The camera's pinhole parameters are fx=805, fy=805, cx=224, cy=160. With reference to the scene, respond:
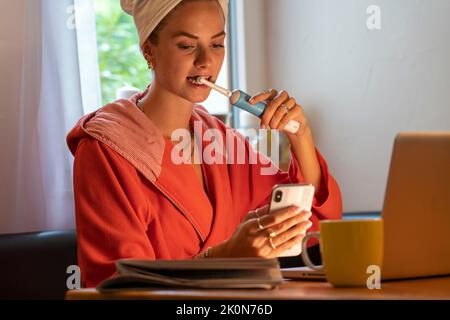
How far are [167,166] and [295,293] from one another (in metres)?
0.83

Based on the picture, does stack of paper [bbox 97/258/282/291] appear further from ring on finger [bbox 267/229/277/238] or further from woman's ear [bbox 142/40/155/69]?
woman's ear [bbox 142/40/155/69]

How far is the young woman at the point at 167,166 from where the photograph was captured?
1585 mm

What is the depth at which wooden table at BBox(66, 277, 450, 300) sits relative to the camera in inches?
36.7

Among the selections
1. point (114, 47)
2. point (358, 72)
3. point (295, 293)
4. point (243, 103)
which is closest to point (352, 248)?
point (295, 293)

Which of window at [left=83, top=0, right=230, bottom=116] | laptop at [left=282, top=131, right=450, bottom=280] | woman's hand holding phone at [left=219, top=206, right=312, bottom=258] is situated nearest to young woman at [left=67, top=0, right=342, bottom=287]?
woman's hand holding phone at [left=219, top=206, right=312, bottom=258]

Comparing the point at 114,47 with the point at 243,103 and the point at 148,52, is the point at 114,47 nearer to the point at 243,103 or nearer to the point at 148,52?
the point at 148,52

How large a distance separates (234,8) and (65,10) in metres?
1.07

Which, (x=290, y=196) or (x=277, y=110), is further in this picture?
(x=277, y=110)

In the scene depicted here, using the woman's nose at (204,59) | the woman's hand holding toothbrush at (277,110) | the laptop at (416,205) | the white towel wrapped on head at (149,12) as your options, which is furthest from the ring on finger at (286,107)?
the laptop at (416,205)

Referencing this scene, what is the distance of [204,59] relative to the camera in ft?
5.72

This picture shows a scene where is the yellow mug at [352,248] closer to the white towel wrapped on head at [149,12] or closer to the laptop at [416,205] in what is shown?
the laptop at [416,205]

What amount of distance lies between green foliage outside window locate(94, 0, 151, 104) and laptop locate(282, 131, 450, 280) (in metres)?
1.88

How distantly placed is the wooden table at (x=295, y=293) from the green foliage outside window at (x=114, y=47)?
77.2 inches
